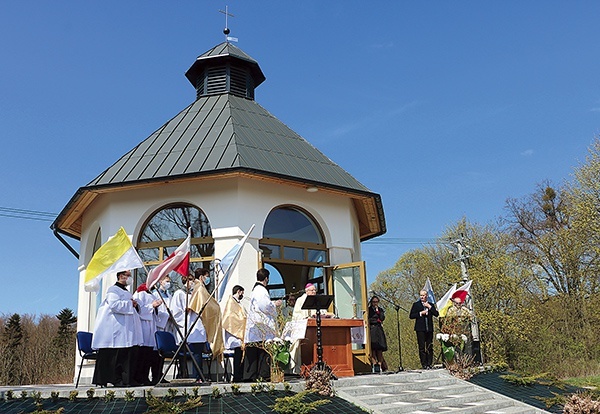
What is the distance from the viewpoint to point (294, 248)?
13586mm

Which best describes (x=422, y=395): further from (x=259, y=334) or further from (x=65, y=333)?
(x=65, y=333)

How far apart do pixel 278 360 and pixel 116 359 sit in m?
2.61

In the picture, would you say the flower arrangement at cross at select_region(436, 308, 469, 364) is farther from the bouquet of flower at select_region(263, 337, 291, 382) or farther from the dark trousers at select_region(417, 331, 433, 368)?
the bouquet of flower at select_region(263, 337, 291, 382)

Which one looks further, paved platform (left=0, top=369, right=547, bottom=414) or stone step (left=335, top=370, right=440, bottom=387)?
stone step (left=335, top=370, right=440, bottom=387)

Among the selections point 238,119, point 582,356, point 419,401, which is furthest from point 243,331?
point 582,356

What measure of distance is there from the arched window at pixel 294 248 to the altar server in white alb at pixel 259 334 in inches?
114

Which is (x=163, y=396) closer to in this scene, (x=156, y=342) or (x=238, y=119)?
(x=156, y=342)

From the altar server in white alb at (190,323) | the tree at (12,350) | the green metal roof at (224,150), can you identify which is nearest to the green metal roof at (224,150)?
the green metal roof at (224,150)

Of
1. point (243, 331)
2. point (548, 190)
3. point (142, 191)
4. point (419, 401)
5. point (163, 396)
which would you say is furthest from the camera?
point (548, 190)

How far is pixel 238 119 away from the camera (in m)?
15.2

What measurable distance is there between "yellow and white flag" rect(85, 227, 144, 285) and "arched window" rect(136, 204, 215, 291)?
10.6 ft

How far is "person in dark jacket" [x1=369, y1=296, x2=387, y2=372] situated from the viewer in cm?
1273

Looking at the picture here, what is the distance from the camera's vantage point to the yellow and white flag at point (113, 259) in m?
9.30

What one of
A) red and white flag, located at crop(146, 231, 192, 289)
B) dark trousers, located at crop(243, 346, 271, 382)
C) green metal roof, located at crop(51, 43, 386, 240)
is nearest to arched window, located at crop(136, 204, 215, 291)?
green metal roof, located at crop(51, 43, 386, 240)
